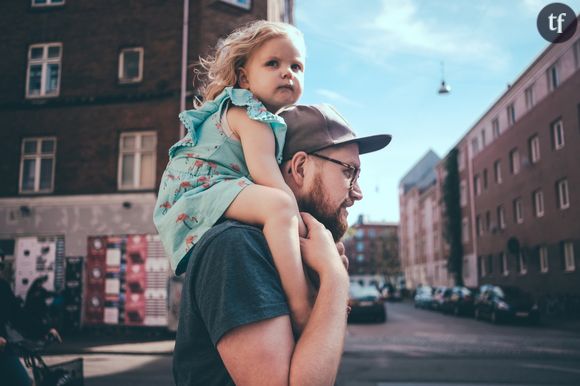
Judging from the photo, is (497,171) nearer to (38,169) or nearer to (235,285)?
(38,169)

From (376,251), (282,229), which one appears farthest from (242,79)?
(376,251)

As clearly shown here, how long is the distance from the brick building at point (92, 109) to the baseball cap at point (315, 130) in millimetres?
15948

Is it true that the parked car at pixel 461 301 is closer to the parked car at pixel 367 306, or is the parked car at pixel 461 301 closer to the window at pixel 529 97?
A: the parked car at pixel 367 306

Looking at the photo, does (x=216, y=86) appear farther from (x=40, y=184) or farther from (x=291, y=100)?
(x=40, y=184)

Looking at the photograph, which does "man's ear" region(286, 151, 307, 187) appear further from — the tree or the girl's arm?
the tree

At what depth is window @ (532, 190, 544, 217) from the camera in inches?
1159

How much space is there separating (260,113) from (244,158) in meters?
0.18

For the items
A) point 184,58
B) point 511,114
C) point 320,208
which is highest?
point 511,114

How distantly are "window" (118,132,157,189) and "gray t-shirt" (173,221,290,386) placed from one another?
54.8 feet

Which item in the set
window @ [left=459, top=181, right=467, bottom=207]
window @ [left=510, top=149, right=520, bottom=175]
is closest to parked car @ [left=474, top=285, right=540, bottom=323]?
window @ [left=510, top=149, right=520, bottom=175]

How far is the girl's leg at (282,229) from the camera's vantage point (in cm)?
141

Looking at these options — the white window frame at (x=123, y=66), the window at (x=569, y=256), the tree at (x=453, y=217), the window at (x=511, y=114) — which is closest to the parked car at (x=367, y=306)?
the window at (x=569, y=256)

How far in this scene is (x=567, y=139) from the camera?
2558 centimetres

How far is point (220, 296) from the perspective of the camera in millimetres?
1316
